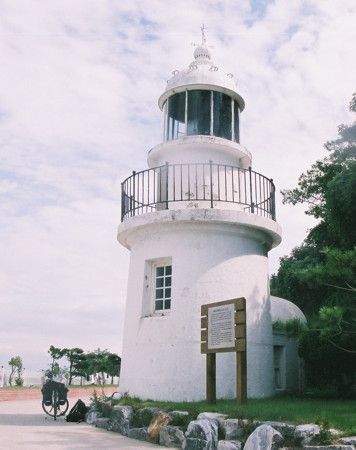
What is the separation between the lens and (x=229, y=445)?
26.1 feet

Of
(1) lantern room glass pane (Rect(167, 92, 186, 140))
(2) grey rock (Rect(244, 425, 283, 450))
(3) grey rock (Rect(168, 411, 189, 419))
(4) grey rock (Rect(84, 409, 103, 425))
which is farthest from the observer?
(1) lantern room glass pane (Rect(167, 92, 186, 140))

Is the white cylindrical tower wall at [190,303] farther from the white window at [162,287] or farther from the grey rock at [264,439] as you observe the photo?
the grey rock at [264,439]

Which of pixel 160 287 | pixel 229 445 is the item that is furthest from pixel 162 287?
pixel 229 445

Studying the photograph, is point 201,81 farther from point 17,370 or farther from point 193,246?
point 17,370

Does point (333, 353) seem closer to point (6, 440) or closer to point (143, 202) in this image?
point (143, 202)

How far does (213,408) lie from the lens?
31.6ft

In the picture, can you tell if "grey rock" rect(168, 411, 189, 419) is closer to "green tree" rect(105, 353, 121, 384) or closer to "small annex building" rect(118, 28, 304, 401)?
"small annex building" rect(118, 28, 304, 401)

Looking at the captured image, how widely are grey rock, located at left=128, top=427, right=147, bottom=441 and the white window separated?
3.16 meters

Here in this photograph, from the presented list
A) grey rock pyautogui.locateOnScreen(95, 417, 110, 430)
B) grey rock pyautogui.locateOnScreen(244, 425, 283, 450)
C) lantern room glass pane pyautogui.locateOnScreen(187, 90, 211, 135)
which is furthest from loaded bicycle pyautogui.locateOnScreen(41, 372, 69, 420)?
grey rock pyautogui.locateOnScreen(244, 425, 283, 450)

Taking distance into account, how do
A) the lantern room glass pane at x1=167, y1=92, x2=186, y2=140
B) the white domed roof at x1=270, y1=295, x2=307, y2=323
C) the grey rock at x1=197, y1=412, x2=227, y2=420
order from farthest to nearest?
the white domed roof at x1=270, y1=295, x2=307, y2=323
the lantern room glass pane at x1=167, y1=92, x2=186, y2=140
the grey rock at x1=197, y1=412, x2=227, y2=420

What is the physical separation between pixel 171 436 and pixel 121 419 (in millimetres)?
1935

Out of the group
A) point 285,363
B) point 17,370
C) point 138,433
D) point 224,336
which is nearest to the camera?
point 138,433

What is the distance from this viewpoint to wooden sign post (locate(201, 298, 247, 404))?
10477mm

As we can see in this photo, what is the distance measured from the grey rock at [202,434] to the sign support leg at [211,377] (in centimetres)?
212
